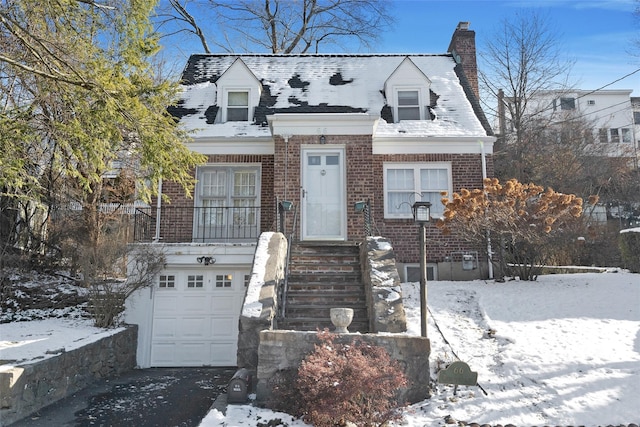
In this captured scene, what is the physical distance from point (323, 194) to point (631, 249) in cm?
786

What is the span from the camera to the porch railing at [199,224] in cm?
1177

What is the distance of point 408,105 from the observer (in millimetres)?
12914

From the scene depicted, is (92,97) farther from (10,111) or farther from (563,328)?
(563,328)

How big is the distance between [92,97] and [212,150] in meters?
5.37

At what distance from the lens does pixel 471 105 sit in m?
13.2

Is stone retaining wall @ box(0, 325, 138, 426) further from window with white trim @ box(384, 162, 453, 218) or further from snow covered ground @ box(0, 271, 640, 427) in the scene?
window with white trim @ box(384, 162, 453, 218)

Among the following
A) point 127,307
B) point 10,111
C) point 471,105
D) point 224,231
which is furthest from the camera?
point 471,105

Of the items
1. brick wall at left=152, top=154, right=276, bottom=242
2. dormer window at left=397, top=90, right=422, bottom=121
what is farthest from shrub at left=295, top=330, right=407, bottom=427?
dormer window at left=397, top=90, right=422, bottom=121

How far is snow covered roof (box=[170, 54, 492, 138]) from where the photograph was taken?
1231 cm

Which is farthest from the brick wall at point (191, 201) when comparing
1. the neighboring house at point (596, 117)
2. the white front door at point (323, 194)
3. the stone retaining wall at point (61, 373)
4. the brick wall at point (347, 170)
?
the neighboring house at point (596, 117)

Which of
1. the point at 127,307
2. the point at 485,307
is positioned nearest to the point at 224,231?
the point at 127,307

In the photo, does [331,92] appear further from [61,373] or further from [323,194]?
[61,373]

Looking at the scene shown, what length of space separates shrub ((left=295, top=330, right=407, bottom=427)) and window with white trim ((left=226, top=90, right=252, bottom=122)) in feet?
29.7

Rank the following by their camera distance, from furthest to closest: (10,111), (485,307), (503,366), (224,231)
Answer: (224,231)
(485,307)
(10,111)
(503,366)
